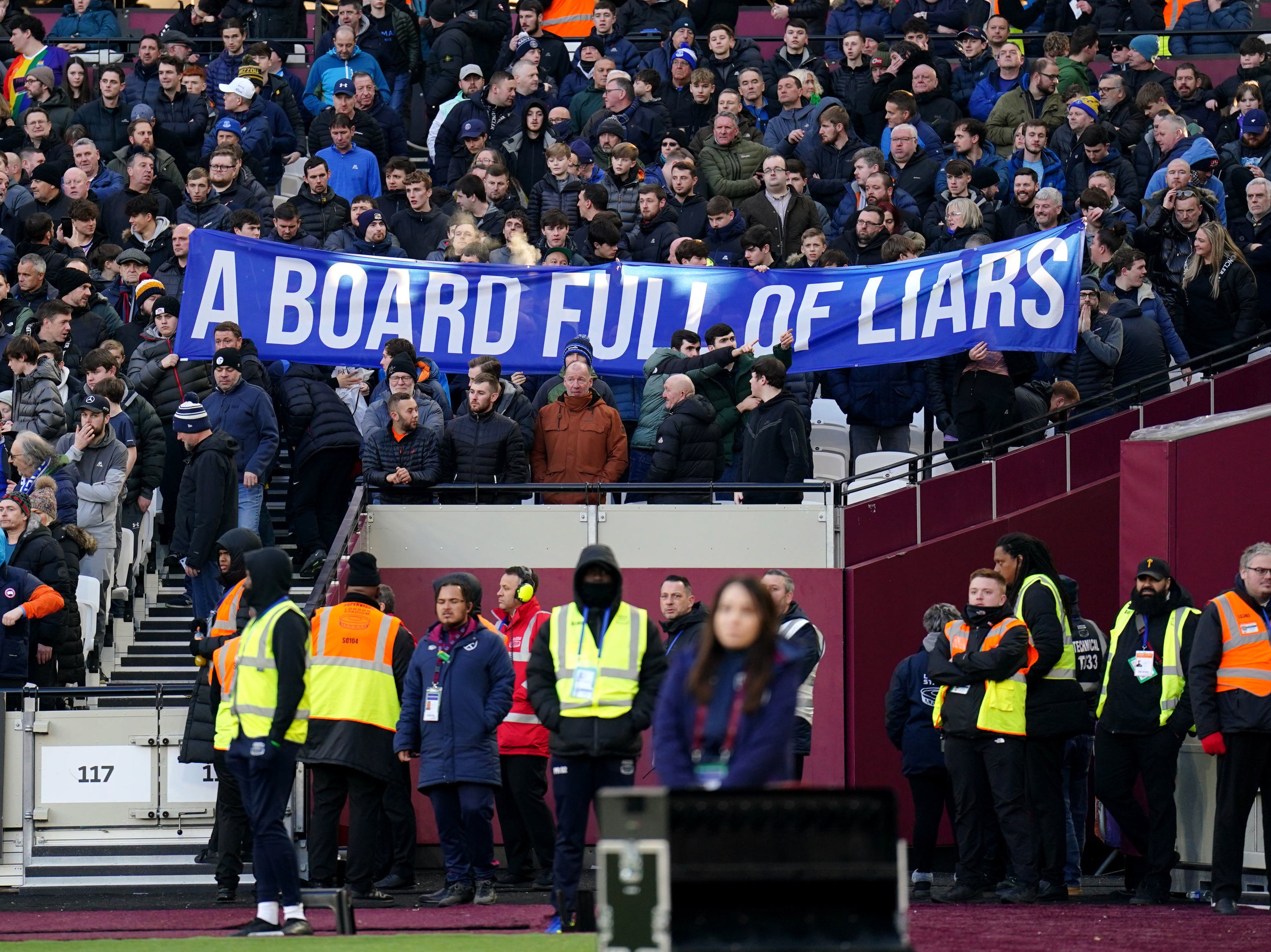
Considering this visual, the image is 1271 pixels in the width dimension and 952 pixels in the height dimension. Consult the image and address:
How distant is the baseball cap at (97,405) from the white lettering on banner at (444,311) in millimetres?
2434

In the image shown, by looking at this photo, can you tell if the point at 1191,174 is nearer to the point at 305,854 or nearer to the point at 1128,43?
the point at 1128,43

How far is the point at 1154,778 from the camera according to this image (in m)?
11.0

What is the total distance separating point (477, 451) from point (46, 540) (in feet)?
10.0

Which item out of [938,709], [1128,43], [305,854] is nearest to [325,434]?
[305,854]

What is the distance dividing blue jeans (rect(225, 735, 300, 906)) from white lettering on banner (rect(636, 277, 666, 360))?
20.3ft

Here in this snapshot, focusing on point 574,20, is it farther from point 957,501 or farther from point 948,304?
point 957,501

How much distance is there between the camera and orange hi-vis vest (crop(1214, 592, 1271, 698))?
10336 millimetres

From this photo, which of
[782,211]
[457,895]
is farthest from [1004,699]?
[782,211]

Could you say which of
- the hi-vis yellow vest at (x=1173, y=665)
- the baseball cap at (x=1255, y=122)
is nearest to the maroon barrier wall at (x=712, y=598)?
the hi-vis yellow vest at (x=1173, y=665)

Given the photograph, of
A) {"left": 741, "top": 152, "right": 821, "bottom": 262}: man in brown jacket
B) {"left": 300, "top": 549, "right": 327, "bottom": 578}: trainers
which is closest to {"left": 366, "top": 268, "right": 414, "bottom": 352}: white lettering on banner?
{"left": 300, "top": 549, "right": 327, "bottom": 578}: trainers

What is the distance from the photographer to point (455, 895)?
11.0 metres

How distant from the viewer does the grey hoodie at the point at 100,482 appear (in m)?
13.6

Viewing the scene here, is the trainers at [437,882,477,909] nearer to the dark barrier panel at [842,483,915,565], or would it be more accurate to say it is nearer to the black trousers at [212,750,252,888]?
the black trousers at [212,750,252,888]

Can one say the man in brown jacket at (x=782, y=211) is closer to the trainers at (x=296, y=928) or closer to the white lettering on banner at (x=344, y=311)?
the white lettering on banner at (x=344, y=311)
